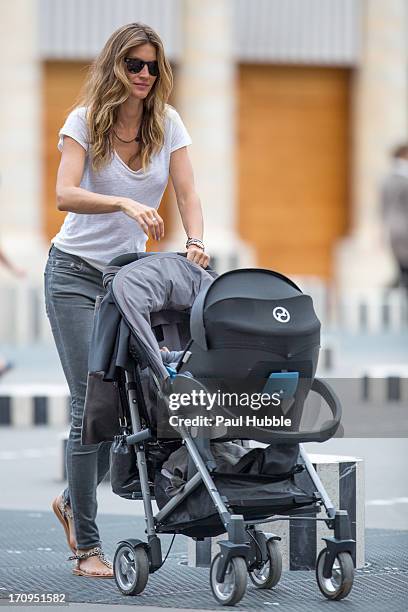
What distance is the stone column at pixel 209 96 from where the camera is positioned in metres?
21.2

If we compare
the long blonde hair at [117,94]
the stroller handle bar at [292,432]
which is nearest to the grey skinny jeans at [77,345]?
the long blonde hair at [117,94]

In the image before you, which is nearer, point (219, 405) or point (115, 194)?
point (219, 405)

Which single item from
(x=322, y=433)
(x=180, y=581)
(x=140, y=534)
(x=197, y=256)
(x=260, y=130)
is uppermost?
(x=197, y=256)

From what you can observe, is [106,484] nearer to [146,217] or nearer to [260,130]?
[146,217]

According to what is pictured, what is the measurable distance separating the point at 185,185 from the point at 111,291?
599 mm

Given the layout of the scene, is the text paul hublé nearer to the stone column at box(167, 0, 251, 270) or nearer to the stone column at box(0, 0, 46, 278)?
the stone column at box(0, 0, 46, 278)

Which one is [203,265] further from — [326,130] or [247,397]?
[326,130]

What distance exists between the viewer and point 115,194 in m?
5.55

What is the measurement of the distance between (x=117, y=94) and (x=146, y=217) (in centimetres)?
51

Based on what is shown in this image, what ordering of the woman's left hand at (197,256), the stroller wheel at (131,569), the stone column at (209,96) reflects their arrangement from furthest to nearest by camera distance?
the stone column at (209,96)
the woman's left hand at (197,256)
the stroller wheel at (131,569)

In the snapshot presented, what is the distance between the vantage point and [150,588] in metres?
5.39

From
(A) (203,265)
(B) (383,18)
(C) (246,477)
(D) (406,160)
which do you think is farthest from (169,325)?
(B) (383,18)

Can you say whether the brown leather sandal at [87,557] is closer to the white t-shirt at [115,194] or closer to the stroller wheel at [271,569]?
the stroller wheel at [271,569]

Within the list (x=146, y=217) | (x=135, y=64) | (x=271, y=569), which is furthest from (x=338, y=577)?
(x=135, y=64)
